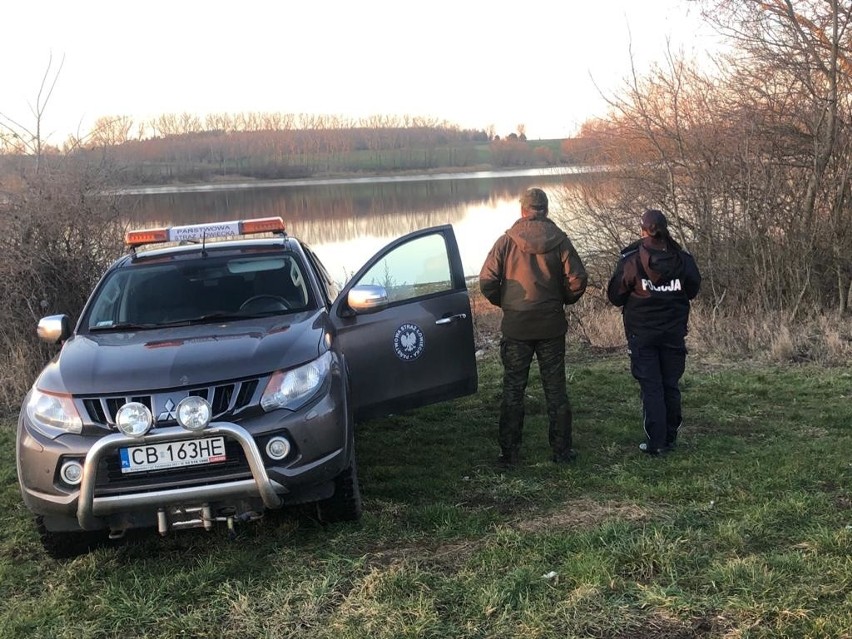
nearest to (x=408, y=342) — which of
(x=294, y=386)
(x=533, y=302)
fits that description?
(x=533, y=302)

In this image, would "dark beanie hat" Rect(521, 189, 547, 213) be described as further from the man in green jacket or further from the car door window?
the car door window

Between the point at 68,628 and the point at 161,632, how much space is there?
0.45m

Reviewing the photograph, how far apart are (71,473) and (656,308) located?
3829 millimetres

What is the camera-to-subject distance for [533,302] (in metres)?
5.12

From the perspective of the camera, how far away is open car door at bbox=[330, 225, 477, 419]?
17.3ft

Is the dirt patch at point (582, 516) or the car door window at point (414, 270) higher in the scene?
the car door window at point (414, 270)

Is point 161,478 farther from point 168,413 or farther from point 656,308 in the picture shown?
point 656,308

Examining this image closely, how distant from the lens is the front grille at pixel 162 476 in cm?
362

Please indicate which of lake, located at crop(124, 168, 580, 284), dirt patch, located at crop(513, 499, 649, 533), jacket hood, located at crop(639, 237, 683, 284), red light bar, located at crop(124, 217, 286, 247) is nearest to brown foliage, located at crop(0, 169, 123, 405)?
lake, located at crop(124, 168, 580, 284)

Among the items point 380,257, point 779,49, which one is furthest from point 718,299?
point 380,257

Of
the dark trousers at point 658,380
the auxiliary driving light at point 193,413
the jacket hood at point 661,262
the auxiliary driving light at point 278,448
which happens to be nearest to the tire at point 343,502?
the auxiliary driving light at point 278,448

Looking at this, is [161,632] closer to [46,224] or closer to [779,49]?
[46,224]

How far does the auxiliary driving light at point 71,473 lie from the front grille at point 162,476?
11 cm

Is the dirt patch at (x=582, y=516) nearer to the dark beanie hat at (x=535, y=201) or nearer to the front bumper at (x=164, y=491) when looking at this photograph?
the front bumper at (x=164, y=491)
